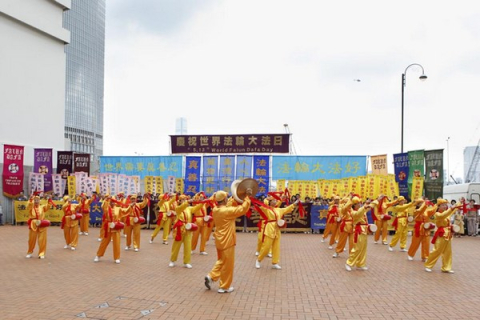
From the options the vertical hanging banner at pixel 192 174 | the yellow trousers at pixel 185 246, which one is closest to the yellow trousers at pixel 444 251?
the yellow trousers at pixel 185 246

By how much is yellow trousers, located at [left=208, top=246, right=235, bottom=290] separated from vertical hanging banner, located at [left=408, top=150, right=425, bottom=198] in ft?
44.3

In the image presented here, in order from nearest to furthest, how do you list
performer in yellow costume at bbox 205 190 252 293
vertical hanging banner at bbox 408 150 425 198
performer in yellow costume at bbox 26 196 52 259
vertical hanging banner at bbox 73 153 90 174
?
performer in yellow costume at bbox 205 190 252 293 → performer in yellow costume at bbox 26 196 52 259 → vertical hanging banner at bbox 408 150 425 198 → vertical hanging banner at bbox 73 153 90 174

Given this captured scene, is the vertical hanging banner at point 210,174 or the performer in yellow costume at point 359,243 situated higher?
the vertical hanging banner at point 210,174

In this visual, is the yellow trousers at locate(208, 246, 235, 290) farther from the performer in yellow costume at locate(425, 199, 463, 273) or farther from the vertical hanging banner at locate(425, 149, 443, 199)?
the vertical hanging banner at locate(425, 149, 443, 199)

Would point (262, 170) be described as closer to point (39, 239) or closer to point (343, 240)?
point (343, 240)

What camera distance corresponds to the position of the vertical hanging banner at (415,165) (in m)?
18.9

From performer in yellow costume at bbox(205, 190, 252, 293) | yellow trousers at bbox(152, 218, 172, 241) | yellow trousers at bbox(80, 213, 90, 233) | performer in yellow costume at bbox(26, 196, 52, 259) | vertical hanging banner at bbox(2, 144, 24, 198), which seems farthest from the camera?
vertical hanging banner at bbox(2, 144, 24, 198)

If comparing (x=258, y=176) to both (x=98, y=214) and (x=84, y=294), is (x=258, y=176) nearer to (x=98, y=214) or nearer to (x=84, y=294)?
(x=98, y=214)

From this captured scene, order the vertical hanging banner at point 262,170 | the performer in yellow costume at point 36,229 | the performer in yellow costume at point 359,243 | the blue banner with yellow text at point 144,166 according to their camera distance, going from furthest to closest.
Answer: the blue banner with yellow text at point 144,166 → the vertical hanging banner at point 262,170 → the performer in yellow costume at point 36,229 → the performer in yellow costume at point 359,243

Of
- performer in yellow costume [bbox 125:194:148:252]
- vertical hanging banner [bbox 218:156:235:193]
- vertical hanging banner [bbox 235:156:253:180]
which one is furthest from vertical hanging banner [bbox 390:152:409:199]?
performer in yellow costume [bbox 125:194:148:252]

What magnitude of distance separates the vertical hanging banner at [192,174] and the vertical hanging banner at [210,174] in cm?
39

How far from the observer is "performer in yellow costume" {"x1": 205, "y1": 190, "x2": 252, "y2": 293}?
7.95 metres

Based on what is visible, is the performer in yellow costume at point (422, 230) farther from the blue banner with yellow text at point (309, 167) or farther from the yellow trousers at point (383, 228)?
the blue banner with yellow text at point (309, 167)

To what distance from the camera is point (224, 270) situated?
314 inches
